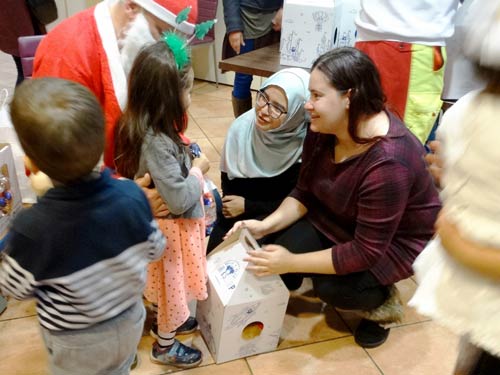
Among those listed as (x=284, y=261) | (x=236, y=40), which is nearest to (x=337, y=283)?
(x=284, y=261)

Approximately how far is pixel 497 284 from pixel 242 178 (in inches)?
48.6

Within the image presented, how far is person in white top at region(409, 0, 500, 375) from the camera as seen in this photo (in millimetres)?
735

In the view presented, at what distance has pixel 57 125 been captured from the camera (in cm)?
82

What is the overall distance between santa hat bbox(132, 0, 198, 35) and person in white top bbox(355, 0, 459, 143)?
75cm

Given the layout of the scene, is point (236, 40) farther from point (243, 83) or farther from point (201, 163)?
point (201, 163)

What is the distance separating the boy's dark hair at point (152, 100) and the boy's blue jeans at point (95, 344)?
1.45ft

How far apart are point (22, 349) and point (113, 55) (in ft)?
3.32

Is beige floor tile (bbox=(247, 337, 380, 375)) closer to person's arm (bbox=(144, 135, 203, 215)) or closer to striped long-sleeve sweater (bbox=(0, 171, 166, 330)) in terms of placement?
person's arm (bbox=(144, 135, 203, 215))

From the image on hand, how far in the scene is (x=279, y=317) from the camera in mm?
1605

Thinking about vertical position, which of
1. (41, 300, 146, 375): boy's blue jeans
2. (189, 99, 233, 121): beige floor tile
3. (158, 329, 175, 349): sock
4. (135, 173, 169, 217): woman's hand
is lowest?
(189, 99, 233, 121): beige floor tile

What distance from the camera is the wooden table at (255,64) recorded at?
215 cm

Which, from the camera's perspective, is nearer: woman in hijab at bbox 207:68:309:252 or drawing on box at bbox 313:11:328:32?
woman in hijab at bbox 207:68:309:252

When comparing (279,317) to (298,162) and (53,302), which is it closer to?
(298,162)

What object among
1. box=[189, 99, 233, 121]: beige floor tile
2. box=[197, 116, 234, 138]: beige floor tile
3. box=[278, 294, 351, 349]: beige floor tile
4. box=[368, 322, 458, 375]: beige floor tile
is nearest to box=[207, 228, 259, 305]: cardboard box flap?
box=[278, 294, 351, 349]: beige floor tile
